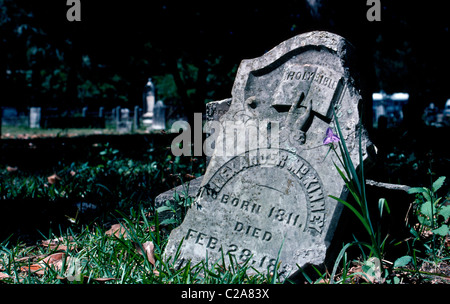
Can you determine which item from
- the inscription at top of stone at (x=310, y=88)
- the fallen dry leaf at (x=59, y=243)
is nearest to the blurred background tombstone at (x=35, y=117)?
the fallen dry leaf at (x=59, y=243)

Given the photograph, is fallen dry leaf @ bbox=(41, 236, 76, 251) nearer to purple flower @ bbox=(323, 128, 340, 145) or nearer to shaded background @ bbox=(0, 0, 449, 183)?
purple flower @ bbox=(323, 128, 340, 145)

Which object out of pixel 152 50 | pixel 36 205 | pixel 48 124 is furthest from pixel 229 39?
pixel 48 124

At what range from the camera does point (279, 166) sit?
2.59 m

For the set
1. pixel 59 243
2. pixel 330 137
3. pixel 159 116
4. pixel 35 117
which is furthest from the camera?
pixel 35 117

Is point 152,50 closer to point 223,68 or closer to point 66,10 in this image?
point 223,68

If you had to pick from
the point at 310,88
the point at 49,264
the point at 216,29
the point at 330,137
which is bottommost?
the point at 49,264

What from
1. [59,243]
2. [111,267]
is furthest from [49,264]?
[111,267]

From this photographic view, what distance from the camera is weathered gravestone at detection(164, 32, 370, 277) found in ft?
7.96

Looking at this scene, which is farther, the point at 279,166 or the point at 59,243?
the point at 59,243

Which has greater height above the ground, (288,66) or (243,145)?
(288,66)

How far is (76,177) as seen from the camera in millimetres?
4582

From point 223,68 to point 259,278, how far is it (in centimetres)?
918

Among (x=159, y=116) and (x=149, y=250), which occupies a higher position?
(x=159, y=116)

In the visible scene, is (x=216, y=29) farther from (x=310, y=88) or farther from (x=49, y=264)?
(x=49, y=264)
